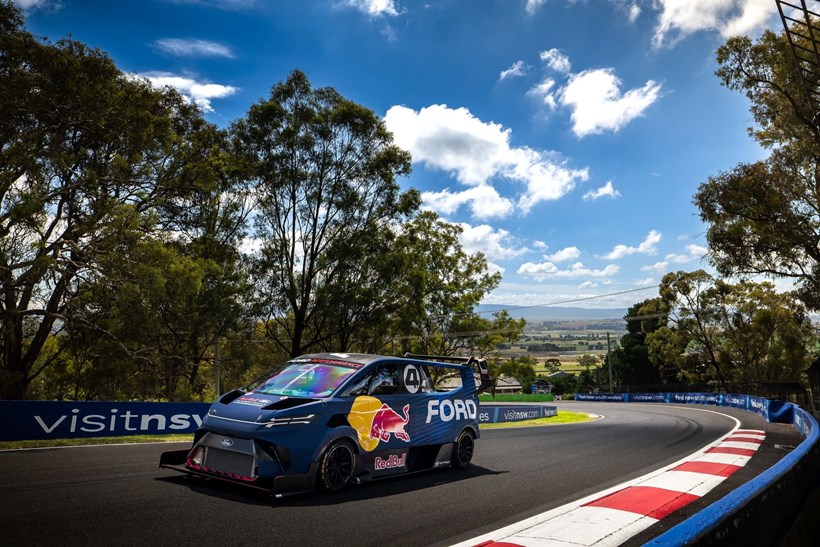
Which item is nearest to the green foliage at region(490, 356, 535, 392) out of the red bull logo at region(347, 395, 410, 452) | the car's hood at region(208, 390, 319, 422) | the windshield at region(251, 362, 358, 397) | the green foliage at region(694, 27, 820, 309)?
the green foliage at region(694, 27, 820, 309)

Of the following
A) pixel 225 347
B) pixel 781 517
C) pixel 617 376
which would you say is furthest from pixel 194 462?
pixel 617 376

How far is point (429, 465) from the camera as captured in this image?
26.7 ft

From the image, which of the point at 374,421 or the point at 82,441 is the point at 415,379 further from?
the point at 82,441

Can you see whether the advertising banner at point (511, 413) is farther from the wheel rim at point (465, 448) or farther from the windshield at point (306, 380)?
the windshield at point (306, 380)

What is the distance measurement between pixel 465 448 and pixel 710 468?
4.21 meters

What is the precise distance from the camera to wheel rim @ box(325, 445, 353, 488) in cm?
631

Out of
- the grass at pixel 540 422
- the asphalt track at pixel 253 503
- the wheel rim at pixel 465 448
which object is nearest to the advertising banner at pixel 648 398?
the grass at pixel 540 422

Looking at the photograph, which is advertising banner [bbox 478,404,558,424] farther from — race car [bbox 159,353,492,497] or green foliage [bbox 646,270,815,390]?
green foliage [bbox 646,270,815,390]

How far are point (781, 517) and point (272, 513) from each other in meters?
4.63

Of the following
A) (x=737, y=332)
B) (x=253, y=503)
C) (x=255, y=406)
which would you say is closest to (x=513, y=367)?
(x=737, y=332)

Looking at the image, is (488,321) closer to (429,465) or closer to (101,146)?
(101,146)

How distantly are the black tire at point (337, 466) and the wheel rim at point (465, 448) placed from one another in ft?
8.74

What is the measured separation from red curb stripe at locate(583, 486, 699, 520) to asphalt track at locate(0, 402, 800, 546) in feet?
0.60

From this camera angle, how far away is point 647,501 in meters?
6.41
